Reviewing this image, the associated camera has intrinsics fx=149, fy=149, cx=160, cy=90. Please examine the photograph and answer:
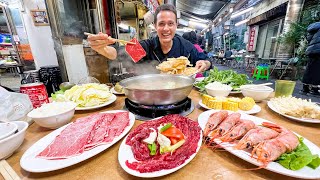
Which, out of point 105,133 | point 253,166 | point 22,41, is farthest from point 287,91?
point 22,41

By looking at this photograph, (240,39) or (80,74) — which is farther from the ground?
(240,39)

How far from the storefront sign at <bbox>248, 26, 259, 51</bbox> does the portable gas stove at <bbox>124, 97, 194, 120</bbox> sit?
14.3m

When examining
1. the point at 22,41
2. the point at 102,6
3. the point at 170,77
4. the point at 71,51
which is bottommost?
the point at 170,77

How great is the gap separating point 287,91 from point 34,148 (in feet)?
6.42

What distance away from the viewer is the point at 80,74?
299 centimetres

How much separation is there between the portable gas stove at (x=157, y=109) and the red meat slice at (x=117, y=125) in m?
0.11

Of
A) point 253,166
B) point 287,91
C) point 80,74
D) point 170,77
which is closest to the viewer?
point 253,166

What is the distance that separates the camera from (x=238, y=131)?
853mm

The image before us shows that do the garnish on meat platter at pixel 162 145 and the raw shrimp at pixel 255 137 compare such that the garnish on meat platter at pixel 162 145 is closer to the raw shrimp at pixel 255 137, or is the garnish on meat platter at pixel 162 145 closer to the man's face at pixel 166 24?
the raw shrimp at pixel 255 137

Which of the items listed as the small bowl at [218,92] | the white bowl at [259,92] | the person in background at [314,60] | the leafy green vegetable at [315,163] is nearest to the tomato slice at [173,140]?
the leafy green vegetable at [315,163]

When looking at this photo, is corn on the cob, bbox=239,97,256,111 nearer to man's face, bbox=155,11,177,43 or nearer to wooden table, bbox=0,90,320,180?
wooden table, bbox=0,90,320,180

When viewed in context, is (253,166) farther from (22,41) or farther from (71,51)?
(22,41)

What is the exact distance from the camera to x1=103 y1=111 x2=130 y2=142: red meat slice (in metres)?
0.86

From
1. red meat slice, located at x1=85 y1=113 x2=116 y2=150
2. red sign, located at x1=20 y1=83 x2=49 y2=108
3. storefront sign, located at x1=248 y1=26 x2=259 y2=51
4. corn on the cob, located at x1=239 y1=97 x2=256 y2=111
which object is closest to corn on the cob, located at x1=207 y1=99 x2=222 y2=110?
corn on the cob, located at x1=239 y1=97 x2=256 y2=111
